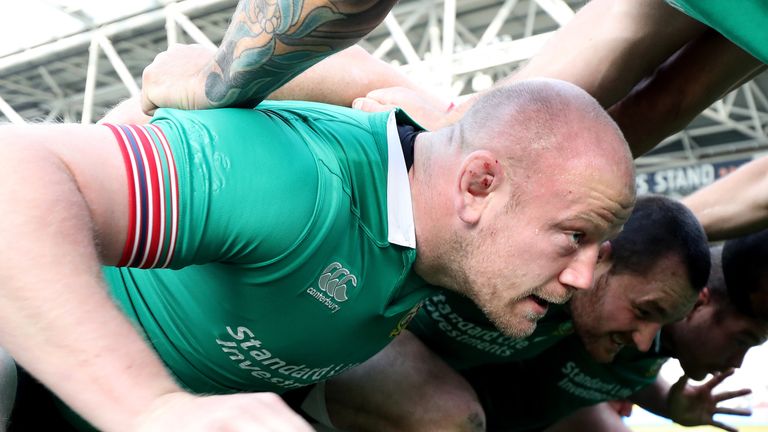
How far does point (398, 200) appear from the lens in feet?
4.58

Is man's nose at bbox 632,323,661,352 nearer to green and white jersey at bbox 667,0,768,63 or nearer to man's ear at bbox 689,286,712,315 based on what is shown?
man's ear at bbox 689,286,712,315

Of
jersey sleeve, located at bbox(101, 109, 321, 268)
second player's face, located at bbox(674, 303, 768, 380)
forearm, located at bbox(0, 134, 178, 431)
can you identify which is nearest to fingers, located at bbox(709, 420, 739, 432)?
second player's face, located at bbox(674, 303, 768, 380)

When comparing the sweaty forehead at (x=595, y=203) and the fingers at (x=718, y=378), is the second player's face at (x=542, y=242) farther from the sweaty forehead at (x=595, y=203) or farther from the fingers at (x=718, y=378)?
the fingers at (x=718, y=378)

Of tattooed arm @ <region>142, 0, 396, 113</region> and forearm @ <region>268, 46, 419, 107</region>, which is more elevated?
tattooed arm @ <region>142, 0, 396, 113</region>

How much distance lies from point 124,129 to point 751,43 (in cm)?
78

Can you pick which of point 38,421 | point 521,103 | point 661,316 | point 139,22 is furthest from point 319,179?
point 139,22

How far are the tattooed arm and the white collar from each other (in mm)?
255

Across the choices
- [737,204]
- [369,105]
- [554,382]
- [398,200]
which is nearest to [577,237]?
[398,200]

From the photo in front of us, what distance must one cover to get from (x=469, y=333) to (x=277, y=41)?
110 cm

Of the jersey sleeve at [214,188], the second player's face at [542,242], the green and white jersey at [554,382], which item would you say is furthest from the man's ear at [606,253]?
the jersey sleeve at [214,188]

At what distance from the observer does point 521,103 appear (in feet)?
4.57

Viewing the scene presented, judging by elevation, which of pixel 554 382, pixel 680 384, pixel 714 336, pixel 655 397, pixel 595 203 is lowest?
pixel 655 397

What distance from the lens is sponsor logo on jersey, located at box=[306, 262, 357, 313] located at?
1279mm

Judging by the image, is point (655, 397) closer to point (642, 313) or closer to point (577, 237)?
point (642, 313)
